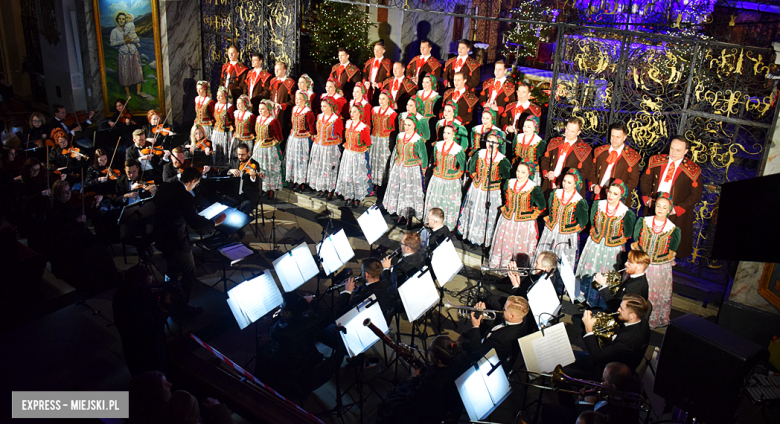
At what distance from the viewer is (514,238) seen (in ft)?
22.0

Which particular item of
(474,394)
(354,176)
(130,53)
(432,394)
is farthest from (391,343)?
(130,53)

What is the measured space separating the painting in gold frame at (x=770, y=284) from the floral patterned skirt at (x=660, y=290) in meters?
0.96

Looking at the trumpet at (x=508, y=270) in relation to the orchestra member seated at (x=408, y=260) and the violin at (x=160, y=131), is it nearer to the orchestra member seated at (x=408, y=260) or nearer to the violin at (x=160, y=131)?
the orchestra member seated at (x=408, y=260)

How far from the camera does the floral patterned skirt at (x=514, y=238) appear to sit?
6.65 metres

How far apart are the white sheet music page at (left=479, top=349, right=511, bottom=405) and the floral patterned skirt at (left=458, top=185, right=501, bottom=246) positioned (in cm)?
345

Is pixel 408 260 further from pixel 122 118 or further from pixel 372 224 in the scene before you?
pixel 122 118

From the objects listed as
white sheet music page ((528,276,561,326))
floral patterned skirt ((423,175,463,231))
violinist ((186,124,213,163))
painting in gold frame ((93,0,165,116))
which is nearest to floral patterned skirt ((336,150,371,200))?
floral patterned skirt ((423,175,463,231))

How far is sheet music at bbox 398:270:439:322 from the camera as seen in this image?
448 centimetres

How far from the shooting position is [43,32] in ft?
42.1

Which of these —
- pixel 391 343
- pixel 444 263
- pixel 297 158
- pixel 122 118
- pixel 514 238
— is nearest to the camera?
pixel 391 343

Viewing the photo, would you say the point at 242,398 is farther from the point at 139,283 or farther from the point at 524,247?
the point at 524,247

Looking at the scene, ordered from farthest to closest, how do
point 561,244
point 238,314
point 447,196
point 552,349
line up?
1. point 447,196
2. point 561,244
3. point 238,314
4. point 552,349

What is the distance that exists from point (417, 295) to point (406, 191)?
357cm

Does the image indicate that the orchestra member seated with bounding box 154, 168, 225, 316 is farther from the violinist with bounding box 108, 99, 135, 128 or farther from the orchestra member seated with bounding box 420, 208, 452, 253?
the violinist with bounding box 108, 99, 135, 128
